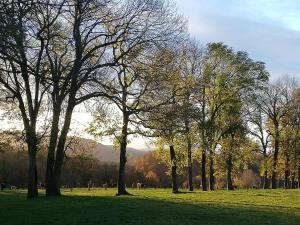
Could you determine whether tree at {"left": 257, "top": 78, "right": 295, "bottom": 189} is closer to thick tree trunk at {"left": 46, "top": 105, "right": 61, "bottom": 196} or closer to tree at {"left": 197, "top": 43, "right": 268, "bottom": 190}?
tree at {"left": 197, "top": 43, "right": 268, "bottom": 190}

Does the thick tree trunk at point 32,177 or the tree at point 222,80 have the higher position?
the tree at point 222,80

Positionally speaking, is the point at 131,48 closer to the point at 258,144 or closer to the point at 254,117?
the point at 254,117

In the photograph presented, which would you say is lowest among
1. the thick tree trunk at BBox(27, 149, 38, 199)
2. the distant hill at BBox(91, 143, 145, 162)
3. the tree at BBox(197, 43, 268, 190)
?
the thick tree trunk at BBox(27, 149, 38, 199)

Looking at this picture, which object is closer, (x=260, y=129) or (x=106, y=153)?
(x=260, y=129)

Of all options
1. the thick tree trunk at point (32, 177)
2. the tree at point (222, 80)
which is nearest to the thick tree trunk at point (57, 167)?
the thick tree trunk at point (32, 177)

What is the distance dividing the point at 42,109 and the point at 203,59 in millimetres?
20893

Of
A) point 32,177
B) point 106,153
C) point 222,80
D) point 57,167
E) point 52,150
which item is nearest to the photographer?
point 32,177

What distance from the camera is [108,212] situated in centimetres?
2212

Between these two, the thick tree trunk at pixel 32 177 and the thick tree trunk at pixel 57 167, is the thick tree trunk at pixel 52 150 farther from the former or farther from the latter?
the thick tree trunk at pixel 32 177

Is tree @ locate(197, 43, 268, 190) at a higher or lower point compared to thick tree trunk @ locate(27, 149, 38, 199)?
higher

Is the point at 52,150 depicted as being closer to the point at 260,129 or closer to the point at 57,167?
the point at 57,167

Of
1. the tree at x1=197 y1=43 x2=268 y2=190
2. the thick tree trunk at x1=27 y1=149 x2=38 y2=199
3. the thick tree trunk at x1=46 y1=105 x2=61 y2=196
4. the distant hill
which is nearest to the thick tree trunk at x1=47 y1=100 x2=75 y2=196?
the thick tree trunk at x1=46 y1=105 x2=61 y2=196

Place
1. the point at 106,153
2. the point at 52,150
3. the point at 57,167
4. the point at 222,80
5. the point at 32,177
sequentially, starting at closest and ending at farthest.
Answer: the point at 32,177, the point at 52,150, the point at 57,167, the point at 222,80, the point at 106,153

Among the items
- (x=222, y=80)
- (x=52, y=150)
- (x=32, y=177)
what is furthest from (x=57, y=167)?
(x=222, y=80)
